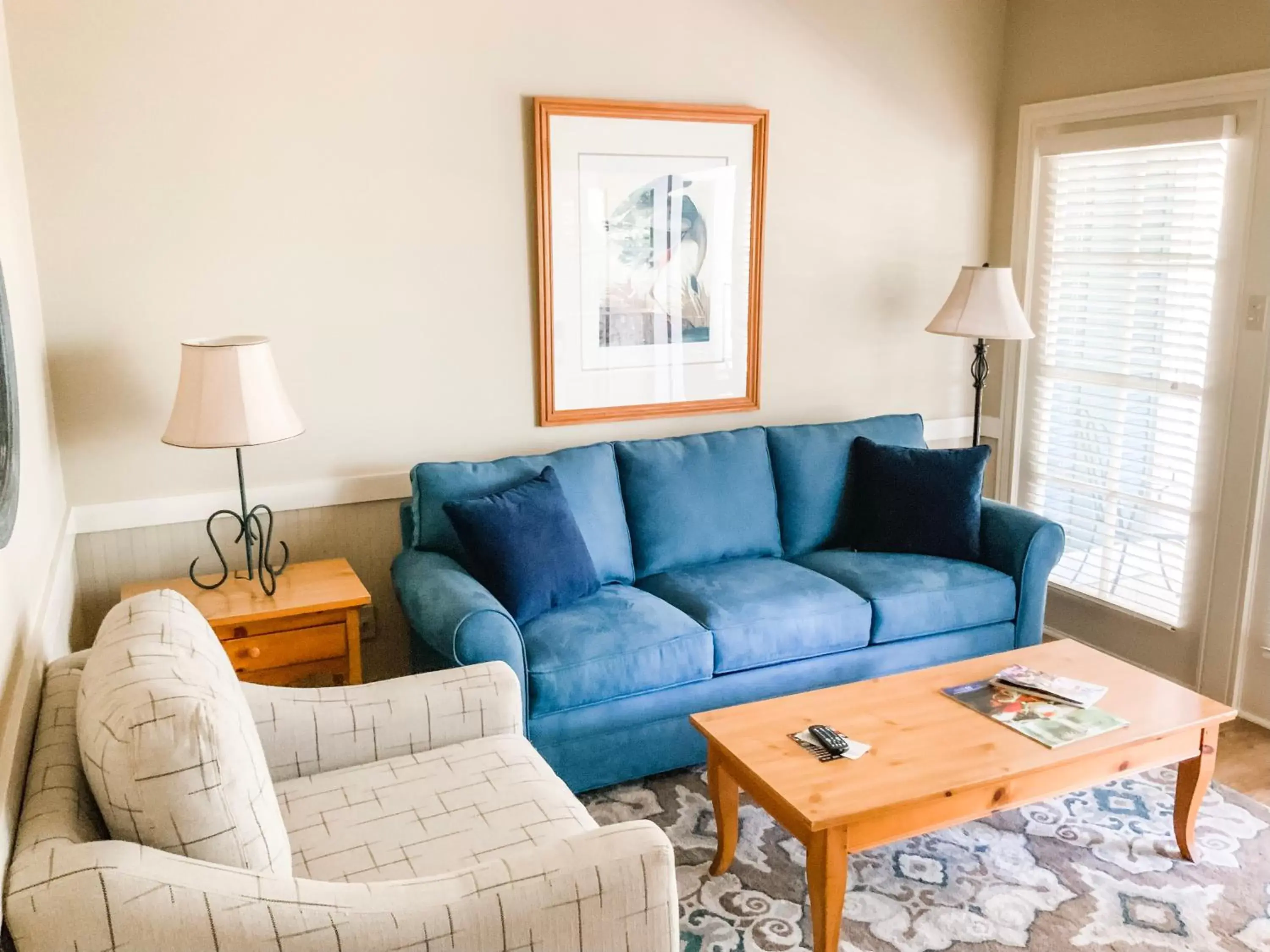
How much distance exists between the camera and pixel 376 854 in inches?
73.8

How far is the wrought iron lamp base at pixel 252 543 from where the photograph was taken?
292 cm

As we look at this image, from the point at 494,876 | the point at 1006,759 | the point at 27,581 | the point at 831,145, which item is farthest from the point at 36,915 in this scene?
the point at 831,145

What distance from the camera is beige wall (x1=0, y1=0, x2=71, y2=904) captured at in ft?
5.34

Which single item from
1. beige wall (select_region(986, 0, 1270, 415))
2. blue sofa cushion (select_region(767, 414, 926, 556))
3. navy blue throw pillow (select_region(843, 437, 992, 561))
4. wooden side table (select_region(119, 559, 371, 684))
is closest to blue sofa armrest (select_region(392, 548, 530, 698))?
wooden side table (select_region(119, 559, 371, 684))

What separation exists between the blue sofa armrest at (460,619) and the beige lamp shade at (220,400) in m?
0.57

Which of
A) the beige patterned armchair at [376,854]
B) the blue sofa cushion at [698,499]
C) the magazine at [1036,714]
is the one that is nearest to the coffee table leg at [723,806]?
the beige patterned armchair at [376,854]

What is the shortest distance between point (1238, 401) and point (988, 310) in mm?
850

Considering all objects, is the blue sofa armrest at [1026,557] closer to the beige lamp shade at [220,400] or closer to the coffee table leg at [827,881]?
the coffee table leg at [827,881]

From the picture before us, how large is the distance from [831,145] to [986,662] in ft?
6.78

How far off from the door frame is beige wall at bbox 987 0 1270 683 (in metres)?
0.06

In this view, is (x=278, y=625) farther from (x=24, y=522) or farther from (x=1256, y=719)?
(x=1256, y=719)

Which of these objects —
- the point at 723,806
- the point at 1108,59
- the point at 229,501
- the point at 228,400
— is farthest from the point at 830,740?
the point at 1108,59

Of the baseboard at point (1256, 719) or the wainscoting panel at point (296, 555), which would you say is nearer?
the wainscoting panel at point (296, 555)

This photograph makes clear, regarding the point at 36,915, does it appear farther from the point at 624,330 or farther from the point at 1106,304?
the point at 1106,304
